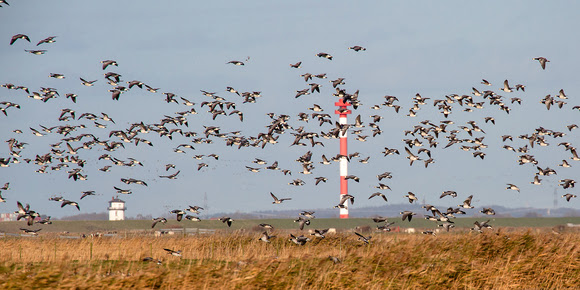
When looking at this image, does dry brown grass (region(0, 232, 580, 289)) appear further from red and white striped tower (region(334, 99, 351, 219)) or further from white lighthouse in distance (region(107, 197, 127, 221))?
white lighthouse in distance (region(107, 197, 127, 221))

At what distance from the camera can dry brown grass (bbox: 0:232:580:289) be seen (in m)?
20.5

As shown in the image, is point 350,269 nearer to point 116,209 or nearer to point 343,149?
point 343,149

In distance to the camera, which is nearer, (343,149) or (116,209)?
(343,149)

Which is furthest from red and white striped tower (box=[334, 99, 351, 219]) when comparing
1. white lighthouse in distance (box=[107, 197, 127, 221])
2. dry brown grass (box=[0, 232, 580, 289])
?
dry brown grass (box=[0, 232, 580, 289])

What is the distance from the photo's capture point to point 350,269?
24344mm

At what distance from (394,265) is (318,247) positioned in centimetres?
1113

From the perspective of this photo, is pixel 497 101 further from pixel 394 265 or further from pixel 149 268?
pixel 149 268

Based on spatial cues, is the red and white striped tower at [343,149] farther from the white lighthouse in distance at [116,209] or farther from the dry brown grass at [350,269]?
the dry brown grass at [350,269]

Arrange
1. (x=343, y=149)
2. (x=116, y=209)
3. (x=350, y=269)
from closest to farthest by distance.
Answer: (x=350, y=269), (x=343, y=149), (x=116, y=209)

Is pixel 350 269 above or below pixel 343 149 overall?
below

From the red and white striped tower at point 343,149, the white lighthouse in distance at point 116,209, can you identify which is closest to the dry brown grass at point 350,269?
the red and white striped tower at point 343,149

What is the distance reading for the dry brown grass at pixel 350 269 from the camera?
20.5m

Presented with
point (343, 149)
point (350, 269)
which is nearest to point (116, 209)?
point (343, 149)

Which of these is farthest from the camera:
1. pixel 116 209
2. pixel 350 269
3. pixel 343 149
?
pixel 116 209
